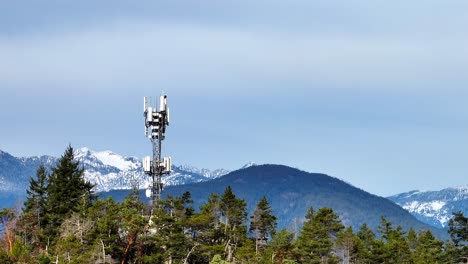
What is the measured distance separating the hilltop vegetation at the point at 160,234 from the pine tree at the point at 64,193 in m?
0.13

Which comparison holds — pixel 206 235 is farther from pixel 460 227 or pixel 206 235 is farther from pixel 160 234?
pixel 460 227

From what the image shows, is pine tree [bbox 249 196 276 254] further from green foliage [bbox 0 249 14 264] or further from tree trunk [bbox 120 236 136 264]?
green foliage [bbox 0 249 14 264]

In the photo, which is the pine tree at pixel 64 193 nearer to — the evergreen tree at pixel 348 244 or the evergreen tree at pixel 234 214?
the evergreen tree at pixel 234 214

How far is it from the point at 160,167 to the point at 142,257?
2531 centimetres

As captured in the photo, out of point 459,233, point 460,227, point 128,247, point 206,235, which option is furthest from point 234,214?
point 460,227

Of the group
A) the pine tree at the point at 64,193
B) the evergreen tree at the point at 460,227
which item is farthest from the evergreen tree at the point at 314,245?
the pine tree at the point at 64,193

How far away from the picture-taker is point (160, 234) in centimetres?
9519

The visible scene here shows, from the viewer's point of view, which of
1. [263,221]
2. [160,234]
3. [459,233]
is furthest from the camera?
[459,233]

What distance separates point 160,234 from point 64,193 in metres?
24.2

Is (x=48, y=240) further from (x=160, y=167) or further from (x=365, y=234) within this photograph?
(x=365, y=234)

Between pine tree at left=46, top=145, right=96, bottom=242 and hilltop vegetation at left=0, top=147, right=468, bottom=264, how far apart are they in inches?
5.1

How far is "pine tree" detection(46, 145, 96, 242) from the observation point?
361 feet

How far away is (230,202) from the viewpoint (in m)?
118

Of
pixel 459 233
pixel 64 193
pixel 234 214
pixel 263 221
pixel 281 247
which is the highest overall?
pixel 64 193
